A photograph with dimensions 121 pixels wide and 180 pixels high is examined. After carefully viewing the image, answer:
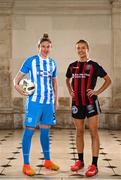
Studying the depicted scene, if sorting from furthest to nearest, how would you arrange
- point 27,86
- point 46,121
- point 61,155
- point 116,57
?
point 116,57 < point 61,155 < point 46,121 < point 27,86

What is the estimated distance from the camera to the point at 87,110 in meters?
4.24

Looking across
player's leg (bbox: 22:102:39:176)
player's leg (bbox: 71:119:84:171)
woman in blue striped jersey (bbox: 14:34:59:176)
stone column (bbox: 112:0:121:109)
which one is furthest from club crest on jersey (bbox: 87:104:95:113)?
stone column (bbox: 112:0:121:109)

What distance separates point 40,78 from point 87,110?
2.30ft

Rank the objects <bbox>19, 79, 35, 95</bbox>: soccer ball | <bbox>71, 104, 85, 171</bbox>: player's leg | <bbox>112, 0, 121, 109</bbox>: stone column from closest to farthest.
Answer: <bbox>19, 79, 35, 95</bbox>: soccer ball → <bbox>71, 104, 85, 171</bbox>: player's leg → <bbox>112, 0, 121, 109</bbox>: stone column

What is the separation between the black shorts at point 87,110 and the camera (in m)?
4.21

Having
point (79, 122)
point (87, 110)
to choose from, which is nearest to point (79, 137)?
point (79, 122)

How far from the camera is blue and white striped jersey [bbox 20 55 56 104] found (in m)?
4.25

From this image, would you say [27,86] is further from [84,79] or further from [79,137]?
[79,137]

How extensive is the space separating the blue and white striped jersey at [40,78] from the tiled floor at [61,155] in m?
0.93

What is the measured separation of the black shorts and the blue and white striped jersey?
13.4 inches

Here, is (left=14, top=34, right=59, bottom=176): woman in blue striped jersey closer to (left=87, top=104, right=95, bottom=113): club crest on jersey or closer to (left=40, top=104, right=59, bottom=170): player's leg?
(left=40, top=104, right=59, bottom=170): player's leg

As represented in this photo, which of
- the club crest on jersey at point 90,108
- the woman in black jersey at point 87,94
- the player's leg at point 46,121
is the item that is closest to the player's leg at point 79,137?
the woman in black jersey at point 87,94

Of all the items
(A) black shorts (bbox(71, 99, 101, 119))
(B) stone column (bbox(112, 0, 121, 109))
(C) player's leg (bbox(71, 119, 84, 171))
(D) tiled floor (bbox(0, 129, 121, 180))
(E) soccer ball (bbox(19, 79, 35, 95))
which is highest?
(B) stone column (bbox(112, 0, 121, 109))

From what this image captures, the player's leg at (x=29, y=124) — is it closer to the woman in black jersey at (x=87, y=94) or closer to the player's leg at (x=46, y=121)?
the player's leg at (x=46, y=121)
